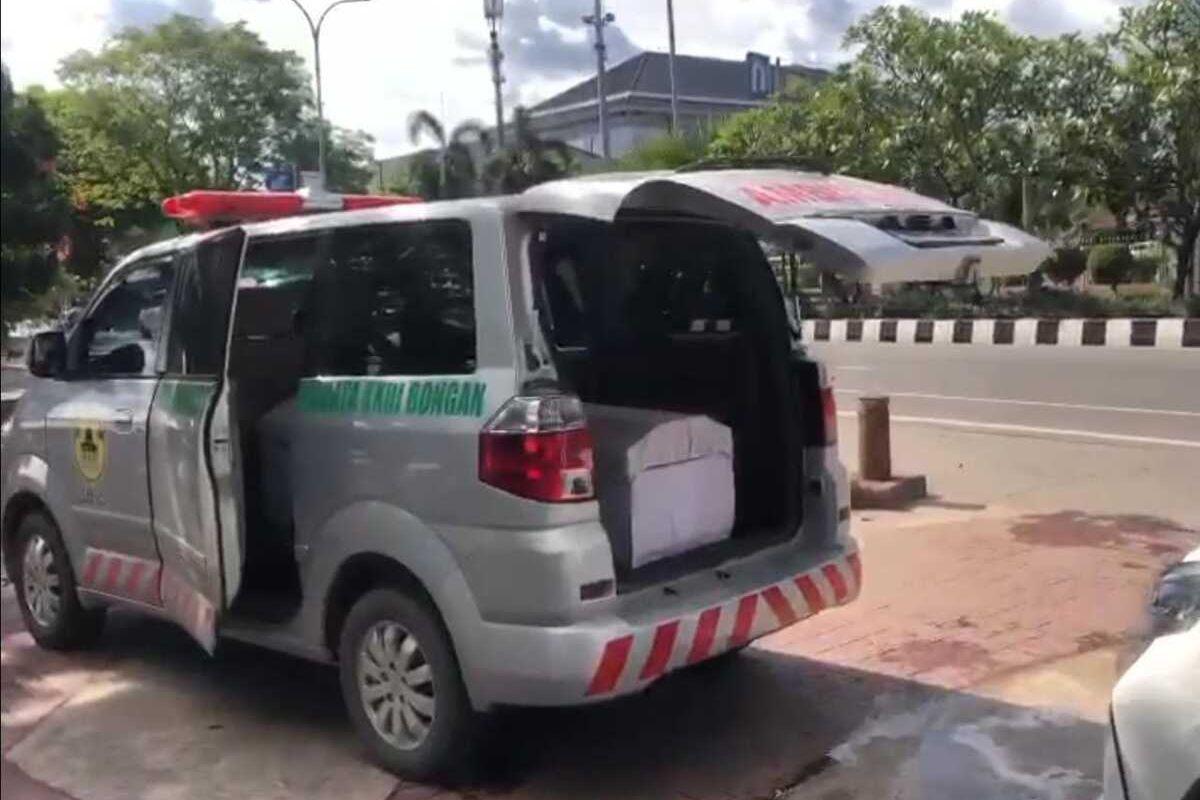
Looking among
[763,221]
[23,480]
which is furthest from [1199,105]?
[23,480]

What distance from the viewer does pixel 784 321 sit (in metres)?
4.25

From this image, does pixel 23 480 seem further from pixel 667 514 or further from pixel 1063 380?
pixel 1063 380

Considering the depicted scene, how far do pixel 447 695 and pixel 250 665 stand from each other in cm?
148

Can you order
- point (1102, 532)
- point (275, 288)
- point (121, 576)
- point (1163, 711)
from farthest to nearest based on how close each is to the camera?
point (1102, 532), point (121, 576), point (275, 288), point (1163, 711)

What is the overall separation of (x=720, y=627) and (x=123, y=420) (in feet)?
6.67

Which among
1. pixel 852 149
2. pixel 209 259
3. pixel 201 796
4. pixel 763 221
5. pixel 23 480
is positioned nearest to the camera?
pixel 763 221

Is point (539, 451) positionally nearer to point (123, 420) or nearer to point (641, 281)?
point (641, 281)

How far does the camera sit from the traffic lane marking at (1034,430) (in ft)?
18.9

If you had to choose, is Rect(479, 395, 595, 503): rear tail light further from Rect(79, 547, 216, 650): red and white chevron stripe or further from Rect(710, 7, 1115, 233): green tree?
Rect(710, 7, 1115, 233): green tree

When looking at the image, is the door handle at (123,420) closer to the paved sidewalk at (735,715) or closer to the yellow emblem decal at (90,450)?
the yellow emblem decal at (90,450)

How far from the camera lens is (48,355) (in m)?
3.63

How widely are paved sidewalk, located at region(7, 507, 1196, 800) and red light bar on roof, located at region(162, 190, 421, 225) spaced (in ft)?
4.63

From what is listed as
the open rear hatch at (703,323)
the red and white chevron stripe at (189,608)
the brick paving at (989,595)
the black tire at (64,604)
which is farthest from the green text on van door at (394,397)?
the brick paving at (989,595)

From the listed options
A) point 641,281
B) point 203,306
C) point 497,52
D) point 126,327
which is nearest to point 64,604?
point 126,327
